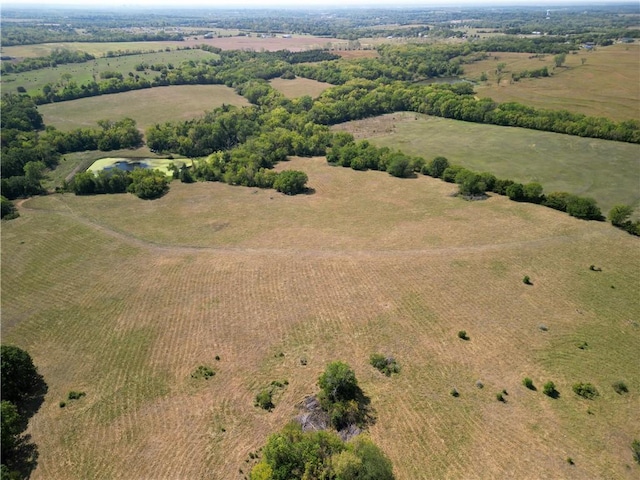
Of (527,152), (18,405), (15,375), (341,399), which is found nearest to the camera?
(341,399)

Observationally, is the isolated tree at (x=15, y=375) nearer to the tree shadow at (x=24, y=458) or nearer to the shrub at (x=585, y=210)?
the tree shadow at (x=24, y=458)

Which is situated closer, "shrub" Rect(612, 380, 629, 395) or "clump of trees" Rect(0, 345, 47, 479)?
"clump of trees" Rect(0, 345, 47, 479)

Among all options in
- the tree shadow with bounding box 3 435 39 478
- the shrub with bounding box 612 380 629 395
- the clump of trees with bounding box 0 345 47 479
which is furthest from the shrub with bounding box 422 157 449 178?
the tree shadow with bounding box 3 435 39 478

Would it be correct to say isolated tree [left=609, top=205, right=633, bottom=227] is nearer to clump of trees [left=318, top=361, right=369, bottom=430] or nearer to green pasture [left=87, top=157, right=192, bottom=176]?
clump of trees [left=318, top=361, right=369, bottom=430]

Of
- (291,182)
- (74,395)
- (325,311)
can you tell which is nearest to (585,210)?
(325,311)

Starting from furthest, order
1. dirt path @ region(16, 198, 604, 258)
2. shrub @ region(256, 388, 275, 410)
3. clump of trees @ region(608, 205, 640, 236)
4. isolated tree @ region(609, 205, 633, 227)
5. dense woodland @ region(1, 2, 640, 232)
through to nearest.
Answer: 1. dense woodland @ region(1, 2, 640, 232)
2. isolated tree @ region(609, 205, 633, 227)
3. clump of trees @ region(608, 205, 640, 236)
4. dirt path @ region(16, 198, 604, 258)
5. shrub @ region(256, 388, 275, 410)

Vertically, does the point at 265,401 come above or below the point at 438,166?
above

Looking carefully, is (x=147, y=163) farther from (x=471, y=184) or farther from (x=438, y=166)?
(x=471, y=184)
